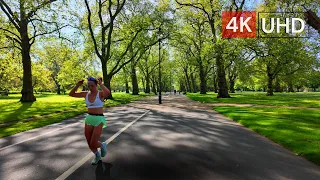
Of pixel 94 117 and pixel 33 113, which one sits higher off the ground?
pixel 94 117

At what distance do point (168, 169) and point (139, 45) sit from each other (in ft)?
106

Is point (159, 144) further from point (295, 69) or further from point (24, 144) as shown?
point (295, 69)

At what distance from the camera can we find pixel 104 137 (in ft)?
28.2

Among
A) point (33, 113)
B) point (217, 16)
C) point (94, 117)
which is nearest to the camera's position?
point (94, 117)

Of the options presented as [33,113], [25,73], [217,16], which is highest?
[217,16]

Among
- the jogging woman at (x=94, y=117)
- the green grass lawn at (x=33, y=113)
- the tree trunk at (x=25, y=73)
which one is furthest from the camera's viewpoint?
the tree trunk at (x=25, y=73)

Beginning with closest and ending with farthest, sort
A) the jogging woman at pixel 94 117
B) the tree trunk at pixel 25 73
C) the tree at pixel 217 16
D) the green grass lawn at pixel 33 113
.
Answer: the jogging woman at pixel 94 117
the green grass lawn at pixel 33 113
the tree trunk at pixel 25 73
the tree at pixel 217 16

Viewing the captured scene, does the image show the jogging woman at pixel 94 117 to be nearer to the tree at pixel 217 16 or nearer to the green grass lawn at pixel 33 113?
the green grass lawn at pixel 33 113

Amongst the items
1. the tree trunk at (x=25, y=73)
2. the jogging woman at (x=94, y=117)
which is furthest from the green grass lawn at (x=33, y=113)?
the jogging woman at (x=94, y=117)

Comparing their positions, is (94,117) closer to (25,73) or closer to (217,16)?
(25,73)

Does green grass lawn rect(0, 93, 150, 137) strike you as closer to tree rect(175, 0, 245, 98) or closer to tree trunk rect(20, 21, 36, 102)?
tree trunk rect(20, 21, 36, 102)

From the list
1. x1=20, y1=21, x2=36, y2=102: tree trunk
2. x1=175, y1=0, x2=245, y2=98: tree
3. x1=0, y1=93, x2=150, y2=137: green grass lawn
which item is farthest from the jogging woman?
x1=175, y1=0, x2=245, y2=98: tree

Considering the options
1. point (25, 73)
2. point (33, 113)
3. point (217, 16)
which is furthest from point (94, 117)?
point (217, 16)

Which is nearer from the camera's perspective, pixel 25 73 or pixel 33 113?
pixel 33 113
